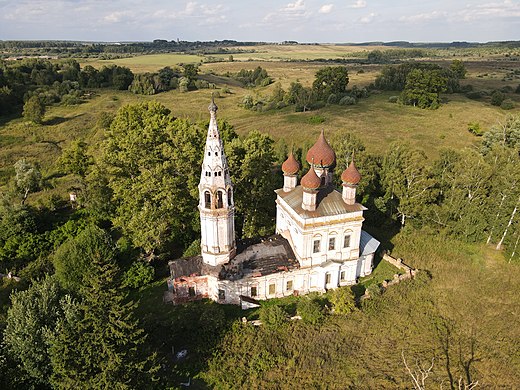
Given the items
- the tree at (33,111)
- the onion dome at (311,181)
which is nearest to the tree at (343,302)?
the onion dome at (311,181)

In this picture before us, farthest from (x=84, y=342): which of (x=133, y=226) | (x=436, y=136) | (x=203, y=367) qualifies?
(x=436, y=136)

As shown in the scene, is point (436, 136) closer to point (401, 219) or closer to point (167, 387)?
point (401, 219)

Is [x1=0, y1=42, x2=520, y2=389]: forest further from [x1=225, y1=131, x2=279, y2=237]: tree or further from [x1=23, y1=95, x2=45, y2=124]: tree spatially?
[x1=23, y1=95, x2=45, y2=124]: tree

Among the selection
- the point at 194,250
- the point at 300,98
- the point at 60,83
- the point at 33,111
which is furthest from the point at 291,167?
the point at 60,83

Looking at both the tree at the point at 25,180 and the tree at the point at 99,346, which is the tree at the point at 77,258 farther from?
the tree at the point at 25,180

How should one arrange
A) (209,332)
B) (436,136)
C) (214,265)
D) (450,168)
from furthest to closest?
(436,136)
(450,168)
(214,265)
(209,332)
